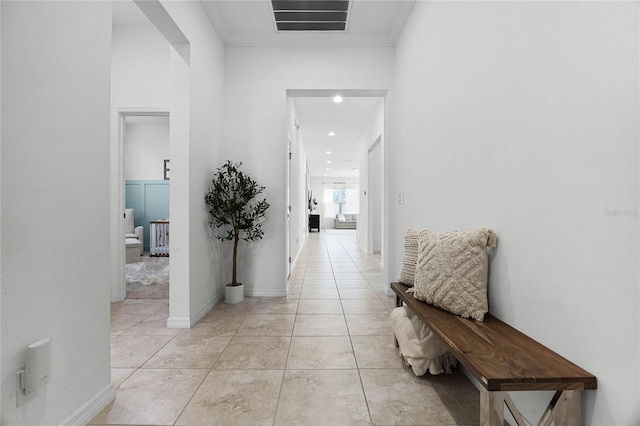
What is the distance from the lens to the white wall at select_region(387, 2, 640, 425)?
866 mm

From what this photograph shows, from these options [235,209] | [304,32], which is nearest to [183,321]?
[235,209]

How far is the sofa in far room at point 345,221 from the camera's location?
1527 centimetres

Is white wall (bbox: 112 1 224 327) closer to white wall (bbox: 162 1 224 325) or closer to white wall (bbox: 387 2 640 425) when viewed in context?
white wall (bbox: 162 1 224 325)

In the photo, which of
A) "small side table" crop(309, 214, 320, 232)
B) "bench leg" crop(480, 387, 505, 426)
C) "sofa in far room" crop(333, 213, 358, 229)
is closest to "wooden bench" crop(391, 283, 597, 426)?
"bench leg" crop(480, 387, 505, 426)

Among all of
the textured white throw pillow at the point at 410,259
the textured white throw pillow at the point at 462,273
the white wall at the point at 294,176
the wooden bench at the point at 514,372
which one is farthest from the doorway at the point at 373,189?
the wooden bench at the point at 514,372

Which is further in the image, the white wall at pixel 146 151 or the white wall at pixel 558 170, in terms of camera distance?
the white wall at pixel 146 151

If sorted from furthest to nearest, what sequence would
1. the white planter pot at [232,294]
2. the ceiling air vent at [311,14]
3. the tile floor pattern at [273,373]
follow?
the white planter pot at [232,294] < the ceiling air vent at [311,14] < the tile floor pattern at [273,373]

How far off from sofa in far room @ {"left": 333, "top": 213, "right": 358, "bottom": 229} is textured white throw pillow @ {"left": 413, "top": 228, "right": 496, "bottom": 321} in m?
13.6

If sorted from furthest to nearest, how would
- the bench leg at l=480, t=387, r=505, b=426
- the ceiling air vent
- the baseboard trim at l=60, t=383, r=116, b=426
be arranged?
1. the ceiling air vent
2. the baseboard trim at l=60, t=383, r=116, b=426
3. the bench leg at l=480, t=387, r=505, b=426

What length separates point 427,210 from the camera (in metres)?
2.40

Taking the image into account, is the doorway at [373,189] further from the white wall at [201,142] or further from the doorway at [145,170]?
the doorway at [145,170]

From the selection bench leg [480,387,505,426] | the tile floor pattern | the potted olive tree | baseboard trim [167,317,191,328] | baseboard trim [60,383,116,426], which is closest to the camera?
bench leg [480,387,505,426]

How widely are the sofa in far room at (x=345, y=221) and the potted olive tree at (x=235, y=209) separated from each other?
39.6ft

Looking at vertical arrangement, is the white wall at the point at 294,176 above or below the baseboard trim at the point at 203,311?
above
